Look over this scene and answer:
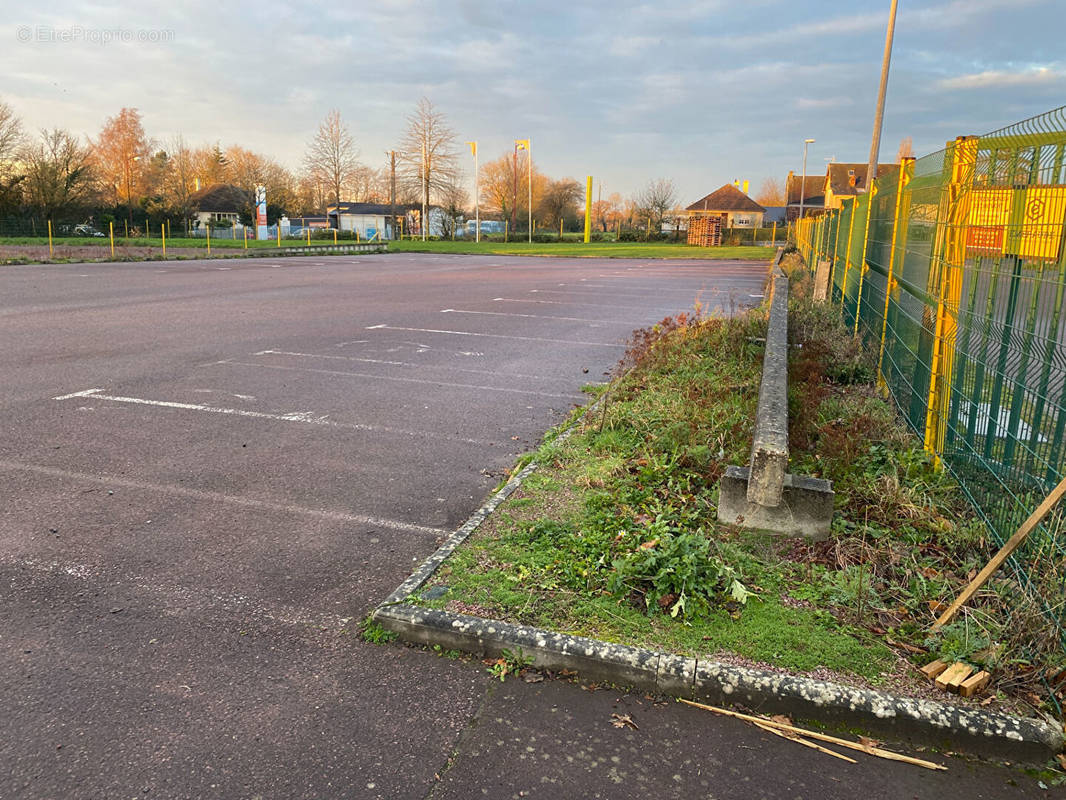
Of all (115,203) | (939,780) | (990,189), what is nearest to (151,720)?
(939,780)

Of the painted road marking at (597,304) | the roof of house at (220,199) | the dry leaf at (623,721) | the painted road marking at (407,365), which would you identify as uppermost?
the roof of house at (220,199)

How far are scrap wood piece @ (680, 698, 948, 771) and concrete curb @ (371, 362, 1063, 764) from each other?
0.15 ft

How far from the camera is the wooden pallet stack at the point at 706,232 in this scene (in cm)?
7212

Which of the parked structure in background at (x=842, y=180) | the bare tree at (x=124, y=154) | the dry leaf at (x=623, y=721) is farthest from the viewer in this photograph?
the parked structure in background at (x=842, y=180)

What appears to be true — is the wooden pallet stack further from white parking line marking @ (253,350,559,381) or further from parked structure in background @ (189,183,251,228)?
white parking line marking @ (253,350,559,381)

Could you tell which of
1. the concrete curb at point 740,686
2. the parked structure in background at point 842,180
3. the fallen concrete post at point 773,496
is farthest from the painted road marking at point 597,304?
the parked structure in background at point 842,180

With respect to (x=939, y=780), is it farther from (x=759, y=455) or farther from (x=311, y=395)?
(x=311, y=395)

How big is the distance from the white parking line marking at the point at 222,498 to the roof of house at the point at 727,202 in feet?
341

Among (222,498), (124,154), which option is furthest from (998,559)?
(124,154)

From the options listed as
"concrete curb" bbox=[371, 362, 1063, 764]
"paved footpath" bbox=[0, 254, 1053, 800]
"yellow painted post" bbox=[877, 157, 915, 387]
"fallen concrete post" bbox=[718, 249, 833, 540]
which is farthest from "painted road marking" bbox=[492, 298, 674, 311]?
"concrete curb" bbox=[371, 362, 1063, 764]

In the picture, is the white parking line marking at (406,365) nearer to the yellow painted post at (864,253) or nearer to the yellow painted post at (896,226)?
the yellow painted post at (896,226)

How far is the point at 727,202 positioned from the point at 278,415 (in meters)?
104

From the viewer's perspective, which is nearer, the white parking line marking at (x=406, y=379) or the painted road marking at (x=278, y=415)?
the painted road marking at (x=278, y=415)

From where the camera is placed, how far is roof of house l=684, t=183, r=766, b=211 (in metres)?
102
